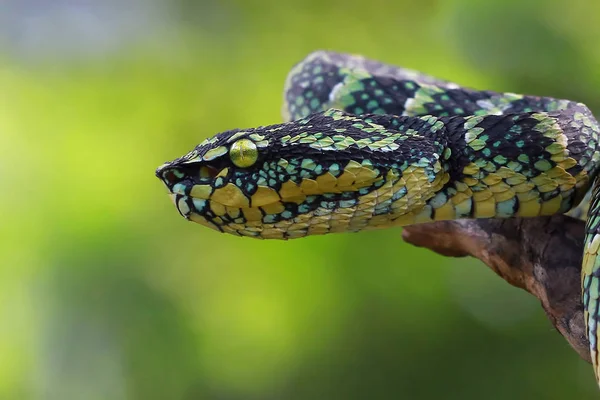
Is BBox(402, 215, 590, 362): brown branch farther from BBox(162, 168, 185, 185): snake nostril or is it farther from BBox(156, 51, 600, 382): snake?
BBox(162, 168, 185, 185): snake nostril

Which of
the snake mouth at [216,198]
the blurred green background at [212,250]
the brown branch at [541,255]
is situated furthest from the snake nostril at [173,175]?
the blurred green background at [212,250]

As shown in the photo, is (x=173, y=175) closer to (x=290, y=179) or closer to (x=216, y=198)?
(x=216, y=198)

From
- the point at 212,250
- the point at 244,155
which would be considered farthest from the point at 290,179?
the point at 212,250

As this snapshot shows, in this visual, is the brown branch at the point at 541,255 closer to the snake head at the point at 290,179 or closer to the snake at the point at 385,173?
the snake at the point at 385,173

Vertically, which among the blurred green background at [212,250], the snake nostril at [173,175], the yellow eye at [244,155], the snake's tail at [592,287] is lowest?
the blurred green background at [212,250]

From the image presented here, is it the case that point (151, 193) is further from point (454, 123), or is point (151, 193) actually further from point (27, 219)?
point (454, 123)

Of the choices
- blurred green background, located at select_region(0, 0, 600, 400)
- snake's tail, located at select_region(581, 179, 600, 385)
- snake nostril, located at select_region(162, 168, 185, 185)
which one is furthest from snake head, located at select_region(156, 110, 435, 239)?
blurred green background, located at select_region(0, 0, 600, 400)

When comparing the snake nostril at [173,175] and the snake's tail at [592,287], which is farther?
the snake nostril at [173,175]
